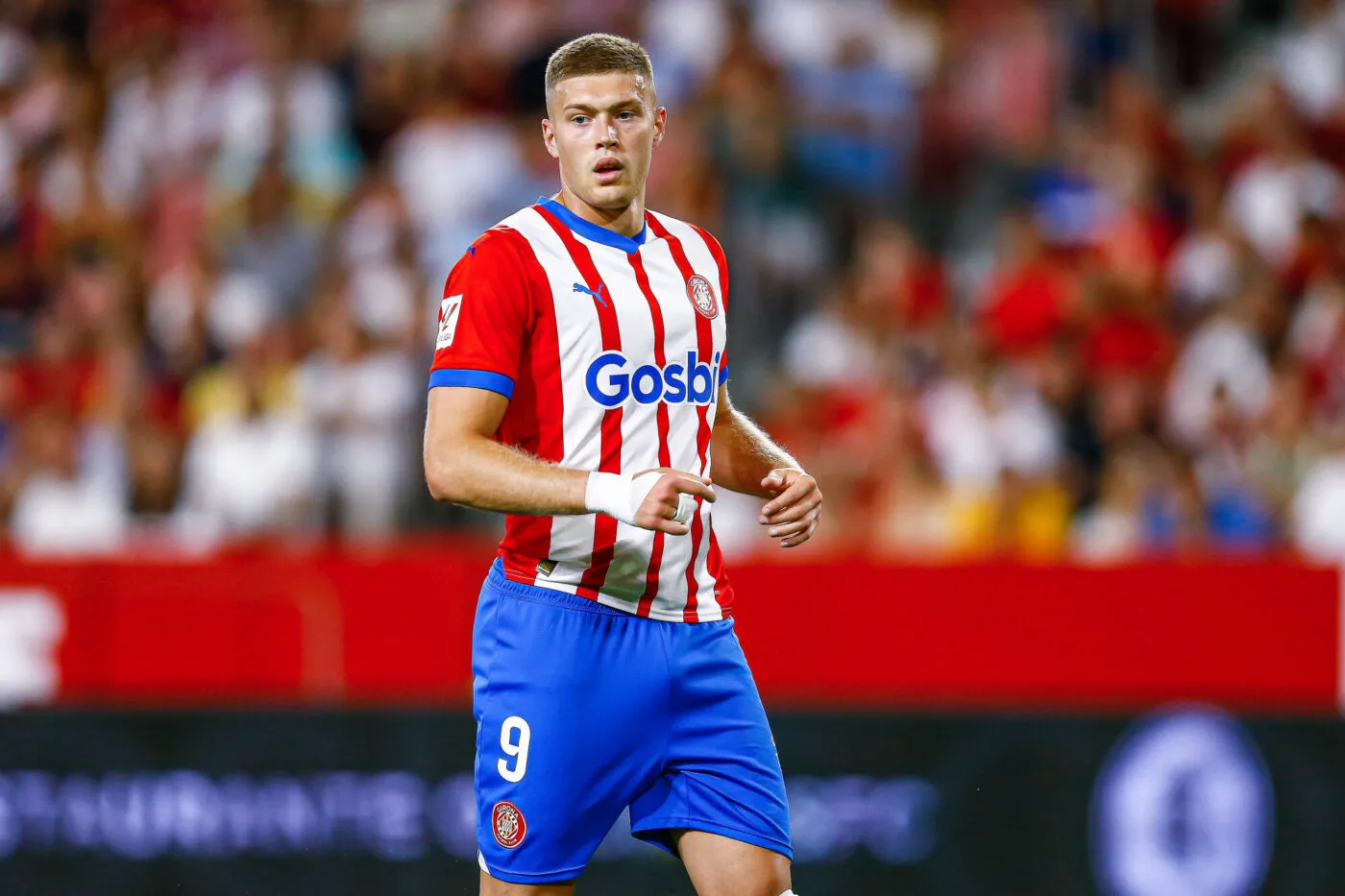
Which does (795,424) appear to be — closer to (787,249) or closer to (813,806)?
(787,249)

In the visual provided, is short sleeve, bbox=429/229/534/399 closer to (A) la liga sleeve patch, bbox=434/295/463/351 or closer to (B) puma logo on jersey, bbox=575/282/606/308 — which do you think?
(A) la liga sleeve patch, bbox=434/295/463/351

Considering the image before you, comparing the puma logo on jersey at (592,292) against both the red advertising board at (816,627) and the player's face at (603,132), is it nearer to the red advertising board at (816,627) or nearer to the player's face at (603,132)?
the player's face at (603,132)

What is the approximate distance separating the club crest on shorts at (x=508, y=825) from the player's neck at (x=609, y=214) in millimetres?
1339

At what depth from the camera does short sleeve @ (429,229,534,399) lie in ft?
14.2

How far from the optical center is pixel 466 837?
786 cm

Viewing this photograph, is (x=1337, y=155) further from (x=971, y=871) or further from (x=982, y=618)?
(x=971, y=871)

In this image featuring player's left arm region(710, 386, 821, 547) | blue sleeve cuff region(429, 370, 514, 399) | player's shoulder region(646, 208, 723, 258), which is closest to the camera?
blue sleeve cuff region(429, 370, 514, 399)

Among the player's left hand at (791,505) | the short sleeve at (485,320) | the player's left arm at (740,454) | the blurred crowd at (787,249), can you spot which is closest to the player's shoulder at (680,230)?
the player's left arm at (740,454)

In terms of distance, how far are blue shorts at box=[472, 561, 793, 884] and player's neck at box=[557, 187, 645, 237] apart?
0.85 m

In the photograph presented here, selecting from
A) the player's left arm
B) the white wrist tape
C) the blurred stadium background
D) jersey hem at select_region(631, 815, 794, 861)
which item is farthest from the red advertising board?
the white wrist tape

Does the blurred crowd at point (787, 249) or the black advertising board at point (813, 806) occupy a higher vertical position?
the blurred crowd at point (787, 249)

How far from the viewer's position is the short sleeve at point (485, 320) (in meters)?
4.32

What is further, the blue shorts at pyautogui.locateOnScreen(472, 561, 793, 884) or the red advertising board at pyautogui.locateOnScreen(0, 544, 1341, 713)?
the red advertising board at pyautogui.locateOnScreen(0, 544, 1341, 713)

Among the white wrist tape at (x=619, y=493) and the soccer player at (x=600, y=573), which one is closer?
the white wrist tape at (x=619, y=493)
